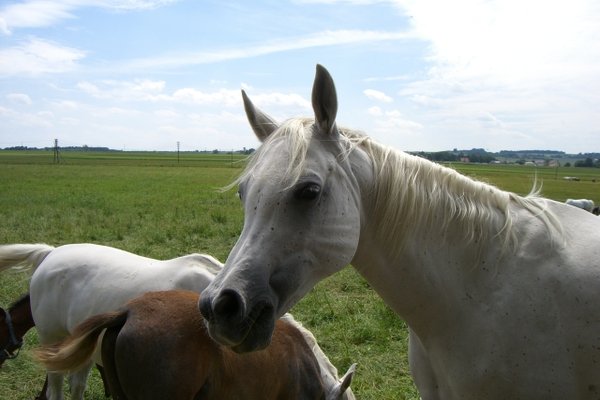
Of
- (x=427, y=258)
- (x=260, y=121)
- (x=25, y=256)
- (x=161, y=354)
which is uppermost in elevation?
(x=260, y=121)

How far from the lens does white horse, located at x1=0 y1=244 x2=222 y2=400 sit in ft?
11.7

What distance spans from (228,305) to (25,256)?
3636 millimetres

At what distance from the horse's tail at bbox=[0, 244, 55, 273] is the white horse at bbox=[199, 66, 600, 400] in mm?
3268

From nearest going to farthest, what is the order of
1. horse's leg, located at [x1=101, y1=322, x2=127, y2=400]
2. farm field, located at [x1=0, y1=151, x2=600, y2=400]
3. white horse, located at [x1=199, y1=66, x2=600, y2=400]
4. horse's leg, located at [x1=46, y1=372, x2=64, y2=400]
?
white horse, located at [x1=199, y1=66, x2=600, y2=400], horse's leg, located at [x1=101, y1=322, x2=127, y2=400], horse's leg, located at [x1=46, y1=372, x2=64, y2=400], farm field, located at [x1=0, y1=151, x2=600, y2=400]

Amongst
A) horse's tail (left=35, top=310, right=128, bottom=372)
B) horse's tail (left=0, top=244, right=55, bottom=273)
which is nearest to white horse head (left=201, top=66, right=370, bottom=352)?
horse's tail (left=35, top=310, right=128, bottom=372)

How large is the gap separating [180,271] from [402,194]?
2315mm

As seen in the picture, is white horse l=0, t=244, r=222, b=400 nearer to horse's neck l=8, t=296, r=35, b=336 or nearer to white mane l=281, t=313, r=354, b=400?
horse's neck l=8, t=296, r=35, b=336

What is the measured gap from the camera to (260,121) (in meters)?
2.05

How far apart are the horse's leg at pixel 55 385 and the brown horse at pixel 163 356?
5.07 feet

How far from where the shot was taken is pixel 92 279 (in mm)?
3725

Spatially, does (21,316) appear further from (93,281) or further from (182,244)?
(182,244)

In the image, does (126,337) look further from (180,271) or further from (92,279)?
(92,279)

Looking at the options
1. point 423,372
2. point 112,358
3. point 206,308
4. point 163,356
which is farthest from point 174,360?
point 423,372

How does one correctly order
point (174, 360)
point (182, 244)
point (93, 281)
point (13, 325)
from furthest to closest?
1. point (182, 244)
2. point (13, 325)
3. point (93, 281)
4. point (174, 360)
